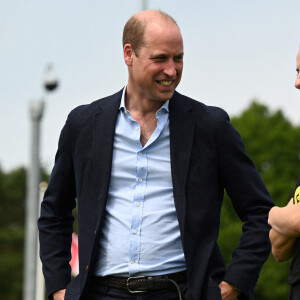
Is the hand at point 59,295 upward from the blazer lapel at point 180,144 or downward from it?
downward

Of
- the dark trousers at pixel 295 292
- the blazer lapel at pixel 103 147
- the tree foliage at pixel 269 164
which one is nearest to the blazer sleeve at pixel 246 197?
the blazer lapel at pixel 103 147

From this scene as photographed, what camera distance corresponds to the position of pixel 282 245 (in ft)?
15.9

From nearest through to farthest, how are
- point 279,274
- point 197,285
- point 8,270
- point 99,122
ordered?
1. point 197,285
2. point 99,122
3. point 279,274
4. point 8,270

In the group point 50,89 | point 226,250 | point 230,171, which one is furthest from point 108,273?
point 226,250

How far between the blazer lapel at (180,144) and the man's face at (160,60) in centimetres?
18

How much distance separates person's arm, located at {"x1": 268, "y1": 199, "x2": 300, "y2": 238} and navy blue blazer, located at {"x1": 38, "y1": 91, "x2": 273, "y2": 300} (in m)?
0.75

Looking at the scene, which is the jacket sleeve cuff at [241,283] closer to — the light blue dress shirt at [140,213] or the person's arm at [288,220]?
the light blue dress shirt at [140,213]

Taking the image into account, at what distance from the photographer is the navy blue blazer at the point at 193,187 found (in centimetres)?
552

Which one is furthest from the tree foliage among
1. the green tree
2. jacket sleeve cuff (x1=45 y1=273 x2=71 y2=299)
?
jacket sleeve cuff (x1=45 y1=273 x2=71 y2=299)

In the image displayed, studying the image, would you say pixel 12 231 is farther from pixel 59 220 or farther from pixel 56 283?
pixel 56 283

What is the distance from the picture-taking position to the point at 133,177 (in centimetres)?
561

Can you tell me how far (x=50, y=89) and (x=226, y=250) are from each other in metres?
31.6

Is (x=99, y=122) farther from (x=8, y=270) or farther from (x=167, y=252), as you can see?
(x=8, y=270)

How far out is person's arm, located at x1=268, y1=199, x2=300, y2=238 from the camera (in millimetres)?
4691
